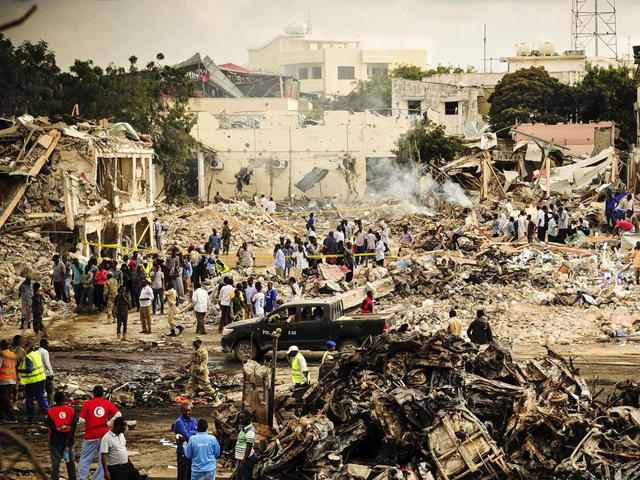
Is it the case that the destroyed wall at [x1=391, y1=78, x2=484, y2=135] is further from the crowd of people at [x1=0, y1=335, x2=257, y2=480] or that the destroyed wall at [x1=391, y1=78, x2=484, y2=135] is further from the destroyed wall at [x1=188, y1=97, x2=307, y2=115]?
the crowd of people at [x1=0, y1=335, x2=257, y2=480]

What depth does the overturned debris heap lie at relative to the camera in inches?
402

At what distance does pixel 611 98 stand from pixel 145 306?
140ft

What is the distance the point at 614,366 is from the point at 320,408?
25.3 ft

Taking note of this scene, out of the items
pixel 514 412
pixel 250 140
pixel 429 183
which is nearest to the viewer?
pixel 514 412

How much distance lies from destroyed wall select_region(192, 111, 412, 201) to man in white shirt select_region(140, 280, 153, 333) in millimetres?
28808

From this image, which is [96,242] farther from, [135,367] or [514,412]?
[514,412]

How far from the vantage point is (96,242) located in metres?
28.9

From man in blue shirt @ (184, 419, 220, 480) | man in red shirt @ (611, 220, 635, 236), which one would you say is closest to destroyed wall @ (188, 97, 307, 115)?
man in red shirt @ (611, 220, 635, 236)

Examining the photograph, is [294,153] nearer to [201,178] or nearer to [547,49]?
[201,178]

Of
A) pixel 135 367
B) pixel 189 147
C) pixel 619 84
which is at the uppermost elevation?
pixel 619 84

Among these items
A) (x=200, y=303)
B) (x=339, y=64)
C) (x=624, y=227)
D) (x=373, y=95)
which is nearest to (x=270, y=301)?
(x=200, y=303)

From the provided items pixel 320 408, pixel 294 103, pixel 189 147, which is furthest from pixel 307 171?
pixel 320 408

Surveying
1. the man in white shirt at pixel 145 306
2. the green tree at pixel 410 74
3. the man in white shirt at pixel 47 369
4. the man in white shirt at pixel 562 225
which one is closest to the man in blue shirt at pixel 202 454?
the man in white shirt at pixel 47 369

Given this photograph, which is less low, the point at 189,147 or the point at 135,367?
the point at 189,147
